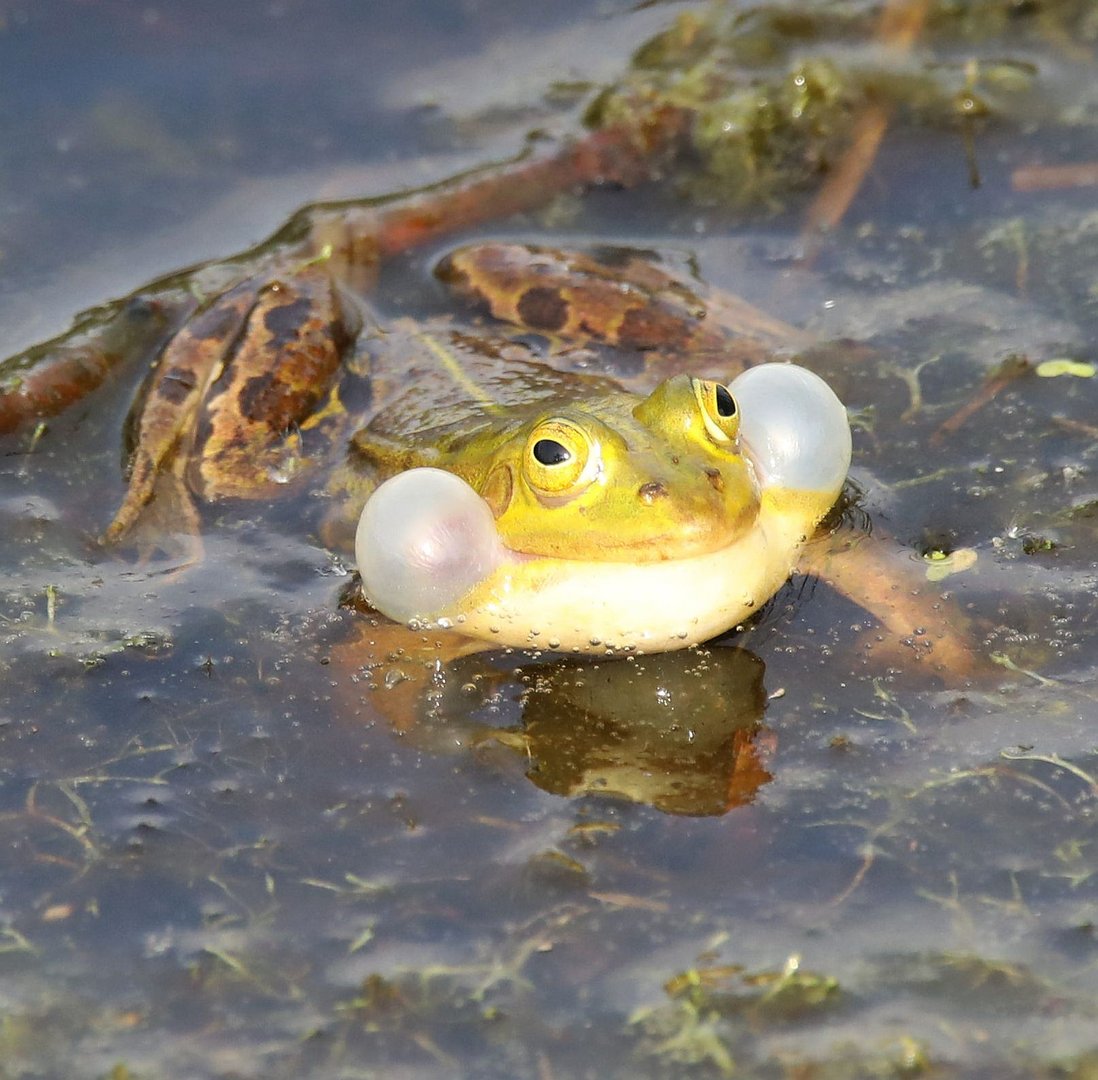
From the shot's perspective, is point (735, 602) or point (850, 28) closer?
point (735, 602)

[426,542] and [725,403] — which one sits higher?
[725,403]

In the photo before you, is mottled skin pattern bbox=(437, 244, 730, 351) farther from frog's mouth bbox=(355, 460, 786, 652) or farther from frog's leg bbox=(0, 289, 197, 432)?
frog's mouth bbox=(355, 460, 786, 652)

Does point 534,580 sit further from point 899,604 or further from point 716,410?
point 899,604

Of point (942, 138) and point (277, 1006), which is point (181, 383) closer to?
point (277, 1006)

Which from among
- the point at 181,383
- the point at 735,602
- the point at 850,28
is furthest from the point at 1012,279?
the point at 181,383

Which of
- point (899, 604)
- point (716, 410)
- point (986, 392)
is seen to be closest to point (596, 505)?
point (716, 410)

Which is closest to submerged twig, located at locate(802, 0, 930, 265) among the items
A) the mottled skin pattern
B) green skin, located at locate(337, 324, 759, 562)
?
the mottled skin pattern
